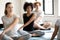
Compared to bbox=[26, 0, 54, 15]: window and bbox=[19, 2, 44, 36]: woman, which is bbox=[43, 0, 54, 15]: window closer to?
bbox=[26, 0, 54, 15]: window

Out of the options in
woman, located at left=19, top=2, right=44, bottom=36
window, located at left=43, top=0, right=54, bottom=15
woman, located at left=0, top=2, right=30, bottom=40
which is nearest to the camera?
Answer: woman, located at left=0, top=2, right=30, bottom=40

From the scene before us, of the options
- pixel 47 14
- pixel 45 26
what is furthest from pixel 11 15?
pixel 47 14

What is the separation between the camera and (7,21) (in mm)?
2811

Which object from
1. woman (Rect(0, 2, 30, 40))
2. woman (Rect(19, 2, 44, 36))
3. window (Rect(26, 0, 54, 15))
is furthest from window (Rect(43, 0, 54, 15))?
woman (Rect(0, 2, 30, 40))

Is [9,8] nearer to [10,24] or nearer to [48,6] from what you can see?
[10,24]

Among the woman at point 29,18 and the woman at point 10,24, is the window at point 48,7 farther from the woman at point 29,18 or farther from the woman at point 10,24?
the woman at point 10,24

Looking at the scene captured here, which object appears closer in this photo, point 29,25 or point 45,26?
point 29,25

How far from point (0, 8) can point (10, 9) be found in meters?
2.77

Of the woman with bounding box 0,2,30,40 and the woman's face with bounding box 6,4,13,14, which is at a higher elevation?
the woman's face with bounding box 6,4,13,14

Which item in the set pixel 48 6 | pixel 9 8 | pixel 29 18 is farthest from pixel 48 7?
pixel 9 8

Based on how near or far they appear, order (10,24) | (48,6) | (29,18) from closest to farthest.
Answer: (10,24) → (29,18) → (48,6)

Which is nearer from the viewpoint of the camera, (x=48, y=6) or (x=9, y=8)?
(x=9, y=8)

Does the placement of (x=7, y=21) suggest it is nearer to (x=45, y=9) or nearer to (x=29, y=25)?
(x=29, y=25)

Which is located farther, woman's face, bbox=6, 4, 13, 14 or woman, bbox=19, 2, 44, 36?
woman, bbox=19, 2, 44, 36
